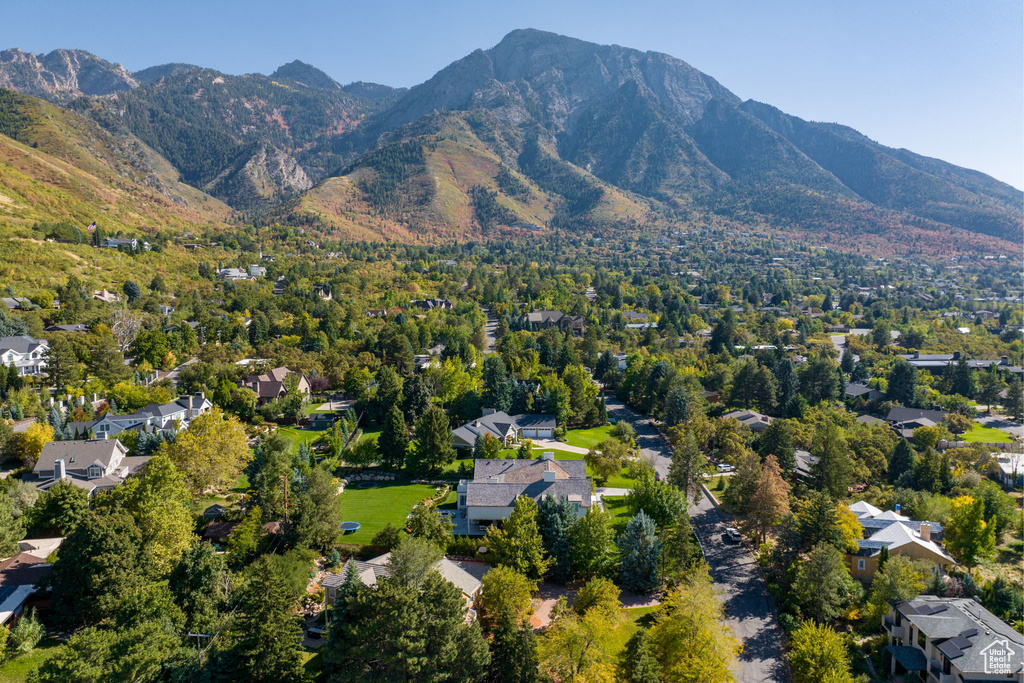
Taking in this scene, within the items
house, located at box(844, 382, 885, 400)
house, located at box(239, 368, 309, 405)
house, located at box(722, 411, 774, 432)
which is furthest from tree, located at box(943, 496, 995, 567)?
house, located at box(239, 368, 309, 405)

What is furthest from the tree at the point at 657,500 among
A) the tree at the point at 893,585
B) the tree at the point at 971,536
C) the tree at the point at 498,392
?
the tree at the point at 498,392

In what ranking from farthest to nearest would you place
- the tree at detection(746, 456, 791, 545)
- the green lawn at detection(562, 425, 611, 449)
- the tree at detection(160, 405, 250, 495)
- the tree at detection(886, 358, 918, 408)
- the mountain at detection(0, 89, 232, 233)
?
1. the mountain at detection(0, 89, 232, 233)
2. the tree at detection(886, 358, 918, 408)
3. the green lawn at detection(562, 425, 611, 449)
4. the tree at detection(160, 405, 250, 495)
5. the tree at detection(746, 456, 791, 545)

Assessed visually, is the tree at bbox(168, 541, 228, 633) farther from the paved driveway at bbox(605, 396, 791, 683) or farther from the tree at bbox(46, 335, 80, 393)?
the tree at bbox(46, 335, 80, 393)

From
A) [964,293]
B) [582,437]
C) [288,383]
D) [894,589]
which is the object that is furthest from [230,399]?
[964,293]

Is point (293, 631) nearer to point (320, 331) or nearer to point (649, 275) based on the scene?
point (320, 331)

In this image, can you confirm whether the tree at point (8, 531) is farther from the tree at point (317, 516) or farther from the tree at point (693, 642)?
the tree at point (693, 642)
